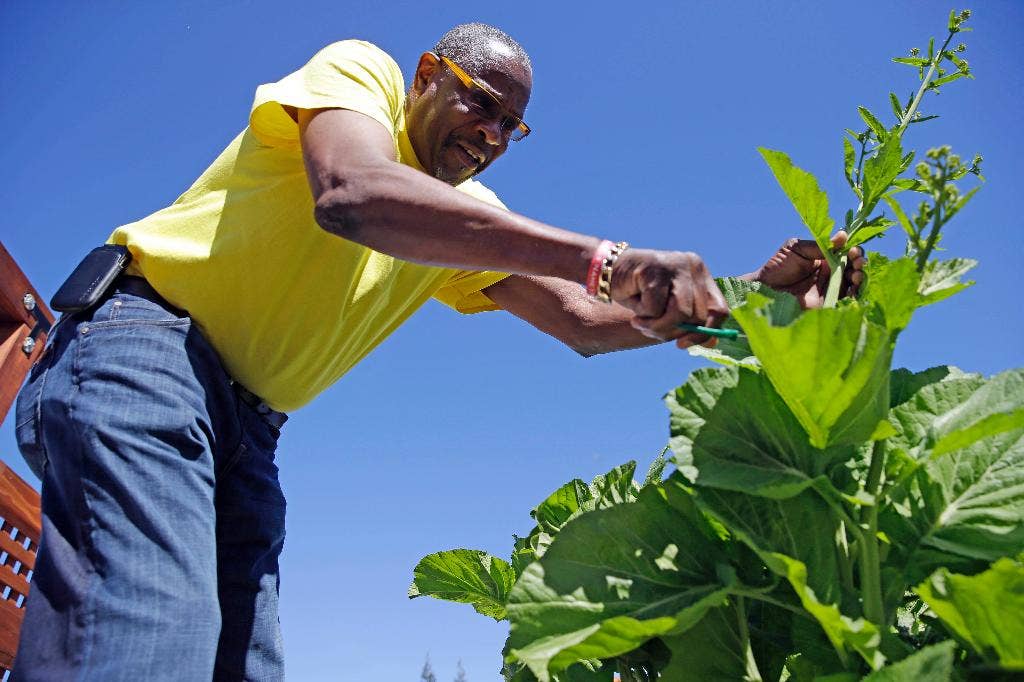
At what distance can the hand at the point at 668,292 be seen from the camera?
1558 millimetres

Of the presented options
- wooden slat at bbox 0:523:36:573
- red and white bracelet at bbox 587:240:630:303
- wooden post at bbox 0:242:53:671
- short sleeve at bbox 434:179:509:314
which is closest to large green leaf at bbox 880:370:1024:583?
red and white bracelet at bbox 587:240:630:303

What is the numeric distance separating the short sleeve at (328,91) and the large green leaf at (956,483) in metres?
1.31

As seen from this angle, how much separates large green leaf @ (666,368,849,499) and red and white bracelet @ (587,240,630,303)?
1.27 ft

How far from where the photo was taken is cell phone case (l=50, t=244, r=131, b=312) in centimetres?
204

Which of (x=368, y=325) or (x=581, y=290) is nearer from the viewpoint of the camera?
(x=368, y=325)

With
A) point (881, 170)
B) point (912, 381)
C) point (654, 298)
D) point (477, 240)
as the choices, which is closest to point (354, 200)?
point (477, 240)

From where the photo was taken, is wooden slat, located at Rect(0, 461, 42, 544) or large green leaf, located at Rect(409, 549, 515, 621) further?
wooden slat, located at Rect(0, 461, 42, 544)

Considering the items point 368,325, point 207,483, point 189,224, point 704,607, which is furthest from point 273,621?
point 704,607

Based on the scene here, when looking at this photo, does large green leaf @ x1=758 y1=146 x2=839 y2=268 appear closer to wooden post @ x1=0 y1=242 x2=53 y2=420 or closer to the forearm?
the forearm

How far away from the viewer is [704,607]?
1162 millimetres

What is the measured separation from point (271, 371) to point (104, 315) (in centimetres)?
43

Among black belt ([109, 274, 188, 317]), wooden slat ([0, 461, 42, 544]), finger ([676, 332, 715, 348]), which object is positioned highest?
finger ([676, 332, 715, 348])

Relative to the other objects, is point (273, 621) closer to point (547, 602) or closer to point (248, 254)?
point (248, 254)

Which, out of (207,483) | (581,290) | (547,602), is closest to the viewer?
(547,602)
